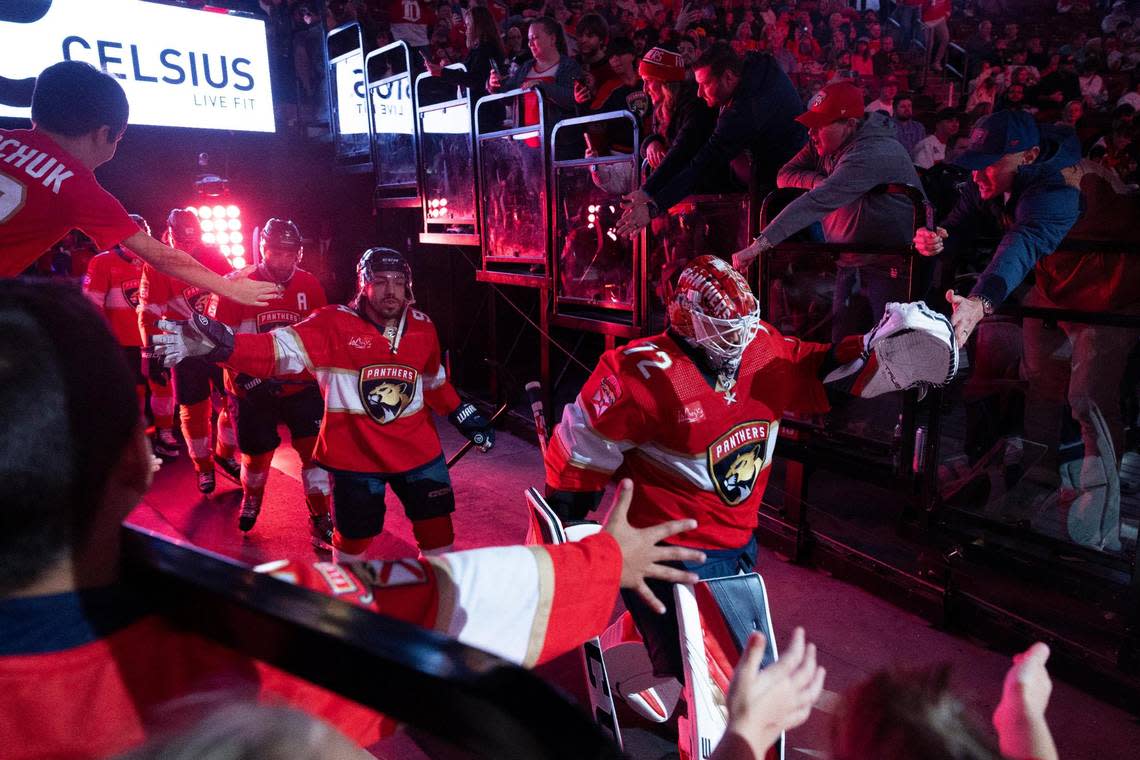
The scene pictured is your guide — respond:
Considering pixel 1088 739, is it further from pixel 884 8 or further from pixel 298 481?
pixel 884 8

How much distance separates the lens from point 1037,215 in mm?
3836

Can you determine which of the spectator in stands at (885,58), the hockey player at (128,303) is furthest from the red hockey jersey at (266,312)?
the spectator in stands at (885,58)

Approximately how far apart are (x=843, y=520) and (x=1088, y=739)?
2.22 metres

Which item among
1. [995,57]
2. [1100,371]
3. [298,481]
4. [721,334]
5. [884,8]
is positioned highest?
[884,8]

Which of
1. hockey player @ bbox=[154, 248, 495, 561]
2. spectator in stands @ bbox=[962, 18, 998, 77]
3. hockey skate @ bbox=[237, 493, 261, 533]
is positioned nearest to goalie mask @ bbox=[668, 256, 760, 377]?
hockey player @ bbox=[154, 248, 495, 561]

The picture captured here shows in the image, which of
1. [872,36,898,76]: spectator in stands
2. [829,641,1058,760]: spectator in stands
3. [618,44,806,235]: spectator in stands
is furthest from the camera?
[872,36,898,76]: spectator in stands

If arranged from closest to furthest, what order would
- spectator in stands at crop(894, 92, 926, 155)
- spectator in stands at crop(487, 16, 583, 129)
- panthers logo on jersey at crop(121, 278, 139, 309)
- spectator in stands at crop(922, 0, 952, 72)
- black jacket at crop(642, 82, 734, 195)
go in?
black jacket at crop(642, 82, 734, 195) → spectator in stands at crop(487, 16, 583, 129) → panthers logo on jersey at crop(121, 278, 139, 309) → spectator in stands at crop(894, 92, 926, 155) → spectator in stands at crop(922, 0, 952, 72)

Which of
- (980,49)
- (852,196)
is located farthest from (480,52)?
(980,49)

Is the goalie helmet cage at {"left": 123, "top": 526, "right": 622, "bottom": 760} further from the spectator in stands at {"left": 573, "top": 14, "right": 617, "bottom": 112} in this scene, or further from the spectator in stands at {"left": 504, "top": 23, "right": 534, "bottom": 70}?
the spectator in stands at {"left": 504, "top": 23, "right": 534, "bottom": 70}

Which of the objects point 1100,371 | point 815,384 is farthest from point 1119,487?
point 815,384

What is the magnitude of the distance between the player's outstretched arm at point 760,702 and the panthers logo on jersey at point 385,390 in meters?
3.37

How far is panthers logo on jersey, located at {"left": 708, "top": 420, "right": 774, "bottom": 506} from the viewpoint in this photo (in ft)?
10.2

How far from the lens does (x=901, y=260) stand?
14.8ft

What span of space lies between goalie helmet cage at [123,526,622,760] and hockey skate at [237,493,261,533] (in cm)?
584
